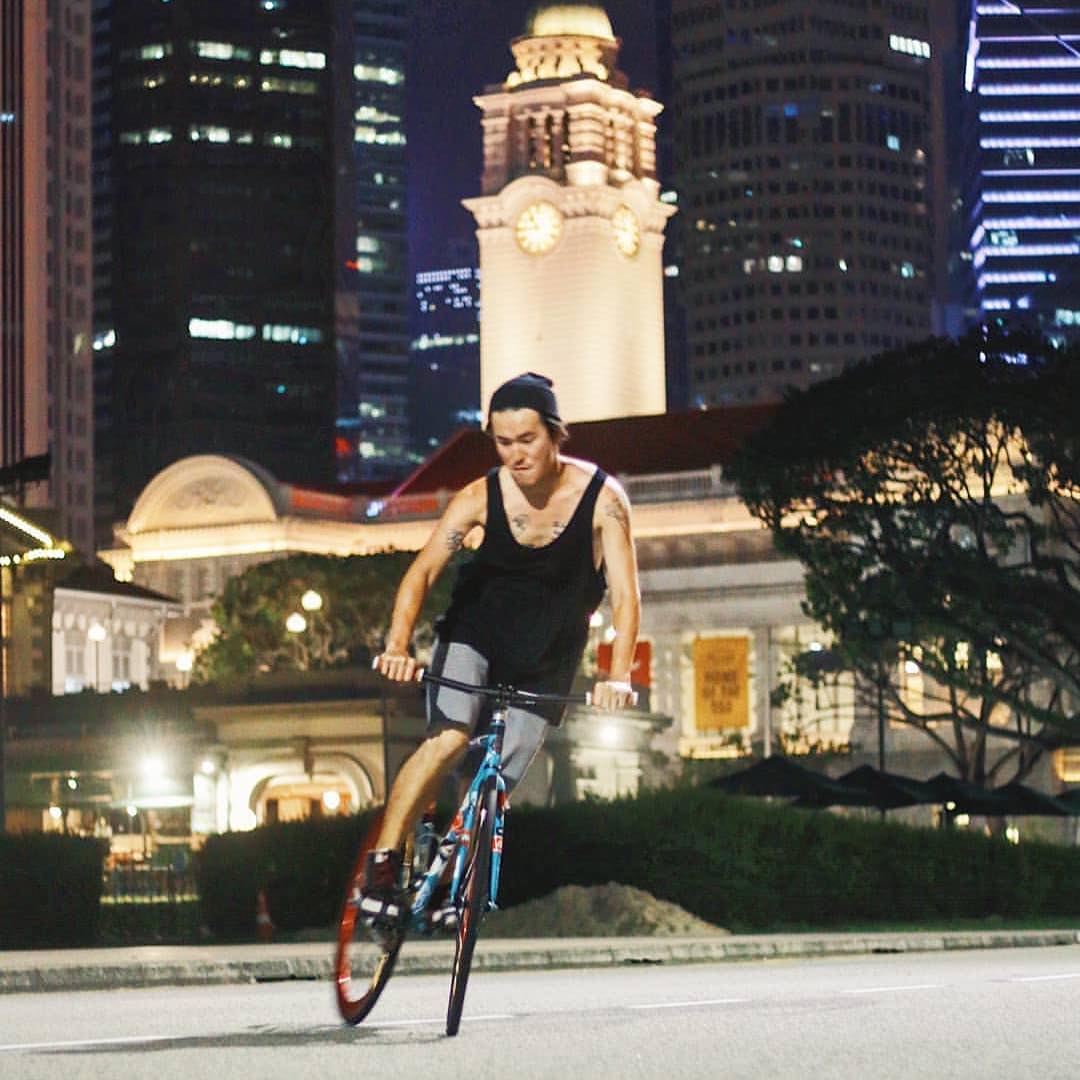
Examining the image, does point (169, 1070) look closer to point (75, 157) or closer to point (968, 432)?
point (968, 432)

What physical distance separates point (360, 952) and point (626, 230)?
142473mm

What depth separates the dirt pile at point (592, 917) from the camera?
2847 centimetres

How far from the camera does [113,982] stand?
19.0m

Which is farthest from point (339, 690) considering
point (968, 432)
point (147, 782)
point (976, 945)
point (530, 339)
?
point (530, 339)

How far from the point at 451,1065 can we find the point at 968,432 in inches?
2051

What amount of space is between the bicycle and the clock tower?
136m

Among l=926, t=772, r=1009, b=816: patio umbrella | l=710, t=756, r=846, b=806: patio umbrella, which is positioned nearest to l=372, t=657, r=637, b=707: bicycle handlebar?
l=710, t=756, r=846, b=806: patio umbrella

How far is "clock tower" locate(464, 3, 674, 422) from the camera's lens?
494 ft

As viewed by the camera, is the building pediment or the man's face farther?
the building pediment

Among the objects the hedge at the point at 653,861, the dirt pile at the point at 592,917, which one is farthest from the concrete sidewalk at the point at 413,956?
the hedge at the point at 653,861

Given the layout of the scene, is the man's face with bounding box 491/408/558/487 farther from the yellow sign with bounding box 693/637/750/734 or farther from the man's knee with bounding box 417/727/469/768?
the yellow sign with bounding box 693/637/750/734

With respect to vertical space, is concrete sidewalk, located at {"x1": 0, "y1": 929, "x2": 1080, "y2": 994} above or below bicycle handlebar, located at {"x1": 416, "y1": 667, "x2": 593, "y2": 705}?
below

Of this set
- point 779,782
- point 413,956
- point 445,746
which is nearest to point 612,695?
point 445,746

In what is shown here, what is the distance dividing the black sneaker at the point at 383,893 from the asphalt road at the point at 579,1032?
482 mm
